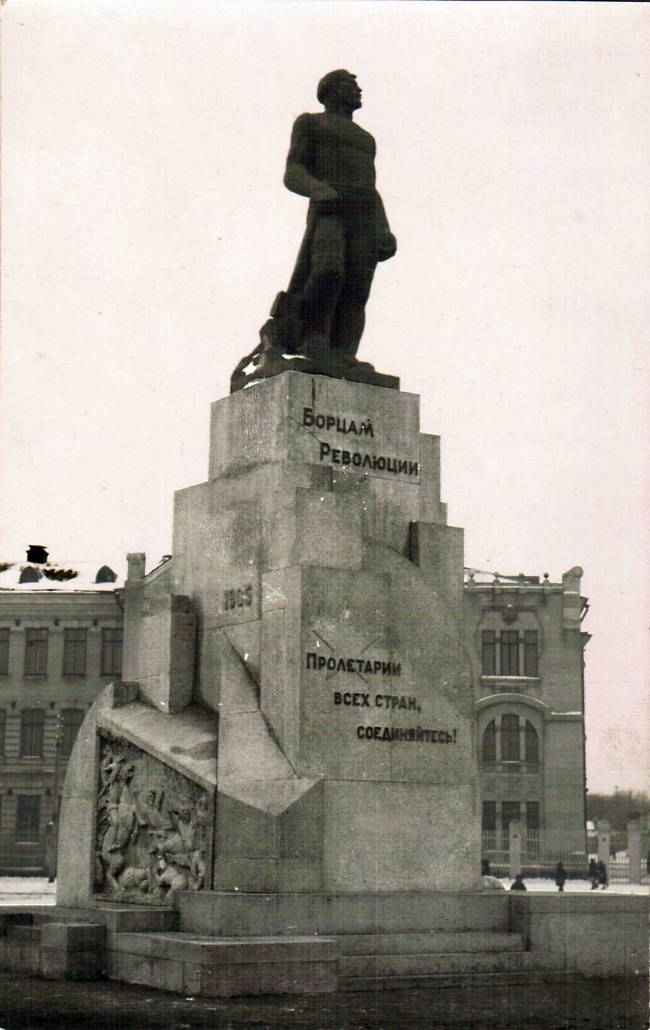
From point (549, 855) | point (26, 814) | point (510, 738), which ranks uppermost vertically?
point (510, 738)

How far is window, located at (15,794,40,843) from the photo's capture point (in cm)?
5861

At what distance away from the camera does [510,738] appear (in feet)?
190

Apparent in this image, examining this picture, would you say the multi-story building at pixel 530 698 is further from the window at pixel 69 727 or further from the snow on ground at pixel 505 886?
the window at pixel 69 727

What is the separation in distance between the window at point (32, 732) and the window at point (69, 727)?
0.96 meters

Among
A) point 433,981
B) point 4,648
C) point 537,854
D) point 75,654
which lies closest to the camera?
point 433,981

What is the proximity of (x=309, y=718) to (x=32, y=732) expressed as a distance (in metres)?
52.0

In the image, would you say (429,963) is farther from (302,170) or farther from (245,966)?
(302,170)

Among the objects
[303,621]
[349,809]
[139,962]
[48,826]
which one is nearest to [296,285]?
[303,621]

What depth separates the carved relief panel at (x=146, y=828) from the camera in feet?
37.3

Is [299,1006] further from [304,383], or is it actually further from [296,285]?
[296,285]

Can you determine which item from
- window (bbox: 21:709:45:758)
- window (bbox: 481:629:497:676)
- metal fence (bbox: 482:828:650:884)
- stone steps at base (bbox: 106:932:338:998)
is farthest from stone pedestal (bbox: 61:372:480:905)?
window (bbox: 21:709:45:758)

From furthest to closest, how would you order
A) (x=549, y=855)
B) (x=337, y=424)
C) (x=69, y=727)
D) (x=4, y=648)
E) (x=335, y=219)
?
(x=4, y=648)
(x=69, y=727)
(x=549, y=855)
(x=335, y=219)
(x=337, y=424)

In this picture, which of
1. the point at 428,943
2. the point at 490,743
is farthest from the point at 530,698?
the point at 428,943

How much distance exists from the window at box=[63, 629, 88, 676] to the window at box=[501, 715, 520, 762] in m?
18.2
